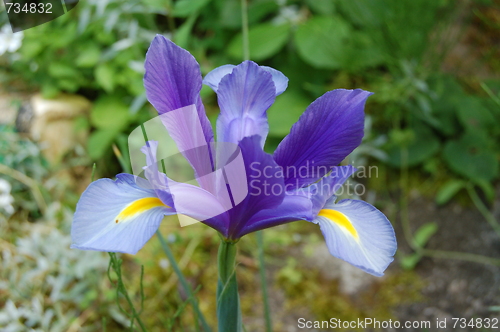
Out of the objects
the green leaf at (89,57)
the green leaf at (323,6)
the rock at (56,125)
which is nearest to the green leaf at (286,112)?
the green leaf at (323,6)

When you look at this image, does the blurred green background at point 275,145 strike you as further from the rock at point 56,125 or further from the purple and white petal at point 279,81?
the purple and white petal at point 279,81

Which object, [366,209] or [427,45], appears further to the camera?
[427,45]

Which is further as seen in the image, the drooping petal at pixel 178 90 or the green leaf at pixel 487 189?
the green leaf at pixel 487 189

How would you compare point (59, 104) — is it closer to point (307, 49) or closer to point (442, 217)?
point (307, 49)

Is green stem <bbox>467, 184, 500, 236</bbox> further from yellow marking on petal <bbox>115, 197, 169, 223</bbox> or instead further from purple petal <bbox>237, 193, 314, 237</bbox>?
yellow marking on petal <bbox>115, 197, 169, 223</bbox>

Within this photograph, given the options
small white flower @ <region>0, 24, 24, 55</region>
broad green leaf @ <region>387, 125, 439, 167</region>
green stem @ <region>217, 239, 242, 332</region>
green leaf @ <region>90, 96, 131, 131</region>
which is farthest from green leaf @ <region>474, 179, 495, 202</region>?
small white flower @ <region>0, 24, 24, 55</region>

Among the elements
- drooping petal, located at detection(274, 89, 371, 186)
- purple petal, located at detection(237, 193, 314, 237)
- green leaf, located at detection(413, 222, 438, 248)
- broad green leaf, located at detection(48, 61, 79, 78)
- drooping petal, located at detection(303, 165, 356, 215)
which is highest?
drooping petal, located at detection(274, 89, 371, 186)

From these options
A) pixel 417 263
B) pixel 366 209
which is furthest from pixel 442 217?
pixel 366 209
